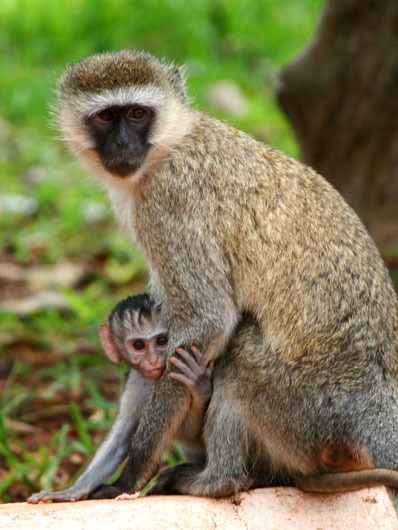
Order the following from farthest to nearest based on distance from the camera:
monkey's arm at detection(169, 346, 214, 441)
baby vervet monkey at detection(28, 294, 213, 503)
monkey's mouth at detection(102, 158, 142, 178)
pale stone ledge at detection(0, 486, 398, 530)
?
monkey's mouth at detection(102, 158, 142, 178) < baby vervet monkey at detection(28, 294, 213, 503) < monkey's arm at detection(169, 346, 214, 441) < pale stone ledge at detection(0, 486, 398, 530)

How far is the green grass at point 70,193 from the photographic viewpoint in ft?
19.5

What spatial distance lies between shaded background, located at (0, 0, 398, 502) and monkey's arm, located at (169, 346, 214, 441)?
1269 mm

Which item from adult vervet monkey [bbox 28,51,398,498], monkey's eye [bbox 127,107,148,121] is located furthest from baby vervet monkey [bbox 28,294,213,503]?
monkey's eye [bbox 127,107,148,121]

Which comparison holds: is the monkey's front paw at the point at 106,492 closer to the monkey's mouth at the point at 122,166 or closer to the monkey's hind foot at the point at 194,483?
the monkey's hind foot at the point at 194,483

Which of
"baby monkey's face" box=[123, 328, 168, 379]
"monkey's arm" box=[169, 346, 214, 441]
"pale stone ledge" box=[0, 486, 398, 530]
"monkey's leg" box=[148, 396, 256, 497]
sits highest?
"baby monkey's face" box=[123, 328, 168, 379]

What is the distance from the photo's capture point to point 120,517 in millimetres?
3742

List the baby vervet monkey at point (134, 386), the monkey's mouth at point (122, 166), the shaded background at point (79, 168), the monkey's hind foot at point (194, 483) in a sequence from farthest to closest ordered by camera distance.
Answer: the shaded background at point (79, 168) < the monkey's mouth at point (122, 166) < the baby vervet monkey at point (134, 386) < the monkey's hind foot at point (194, 483)

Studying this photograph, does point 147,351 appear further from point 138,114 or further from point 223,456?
point 138,114

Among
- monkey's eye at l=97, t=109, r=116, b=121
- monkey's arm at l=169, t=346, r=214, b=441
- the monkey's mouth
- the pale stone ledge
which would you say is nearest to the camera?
the pale stone ledge

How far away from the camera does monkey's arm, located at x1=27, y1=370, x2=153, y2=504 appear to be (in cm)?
443

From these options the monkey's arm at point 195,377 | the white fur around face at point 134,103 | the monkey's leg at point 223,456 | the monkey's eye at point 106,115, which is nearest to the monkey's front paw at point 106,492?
the monkey's leg at point 223,456

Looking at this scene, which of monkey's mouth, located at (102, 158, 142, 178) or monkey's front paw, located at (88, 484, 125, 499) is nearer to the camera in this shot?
monkey's front paw, located at (88, 484, 125, 499)

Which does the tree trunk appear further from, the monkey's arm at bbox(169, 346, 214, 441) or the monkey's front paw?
the monkey's front paw

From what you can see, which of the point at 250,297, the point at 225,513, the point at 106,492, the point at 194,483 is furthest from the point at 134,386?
the point at 225,513
